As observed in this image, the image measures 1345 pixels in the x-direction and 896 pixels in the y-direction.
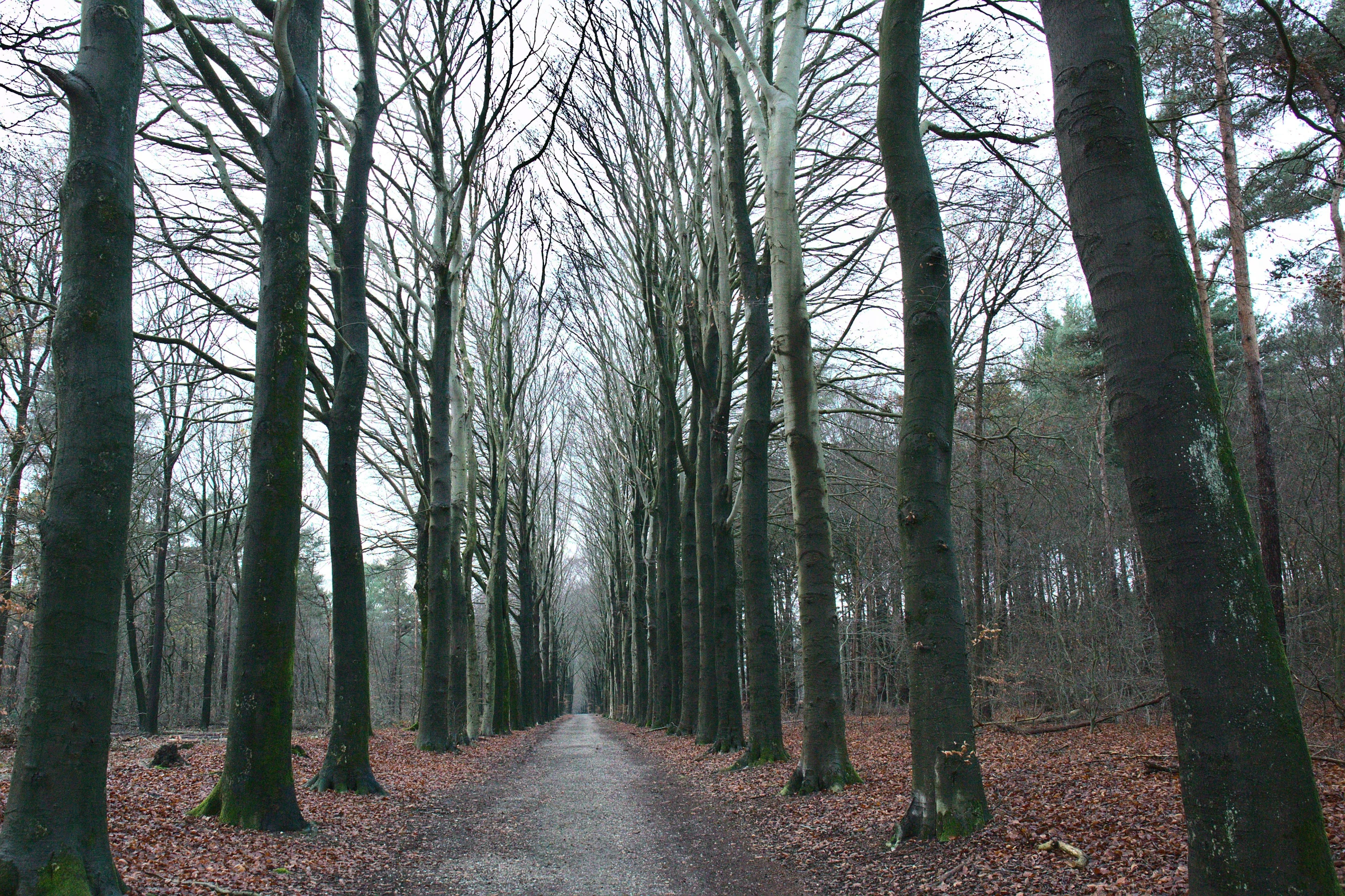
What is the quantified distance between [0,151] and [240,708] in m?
6.44

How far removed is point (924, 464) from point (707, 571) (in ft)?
31.5

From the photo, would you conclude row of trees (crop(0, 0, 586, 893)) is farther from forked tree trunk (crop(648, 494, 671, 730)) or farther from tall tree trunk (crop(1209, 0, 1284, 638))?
tall tree trunk (crop(1209, 0, 1284, 638))

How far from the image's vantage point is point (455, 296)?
16.7 metres

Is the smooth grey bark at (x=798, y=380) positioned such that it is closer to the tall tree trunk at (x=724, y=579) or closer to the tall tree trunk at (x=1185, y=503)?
the tall tree trunk at (x=724, y=579)

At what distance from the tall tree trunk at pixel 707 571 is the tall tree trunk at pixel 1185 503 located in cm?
1117

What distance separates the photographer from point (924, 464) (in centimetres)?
606

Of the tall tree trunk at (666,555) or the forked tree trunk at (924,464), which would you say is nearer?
the forked tree trunk at (924,464)

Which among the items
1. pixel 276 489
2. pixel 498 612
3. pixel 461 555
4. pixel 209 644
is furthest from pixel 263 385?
pixel 209 644

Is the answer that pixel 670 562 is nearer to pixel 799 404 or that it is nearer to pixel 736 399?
pixel 736 399

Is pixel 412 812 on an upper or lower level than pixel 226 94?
lower

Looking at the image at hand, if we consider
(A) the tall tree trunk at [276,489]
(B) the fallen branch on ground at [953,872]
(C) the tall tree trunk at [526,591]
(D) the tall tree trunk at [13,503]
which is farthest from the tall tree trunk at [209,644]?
(B) the fallen branch on ground at [953,872]

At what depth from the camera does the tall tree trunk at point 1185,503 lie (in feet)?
9.00

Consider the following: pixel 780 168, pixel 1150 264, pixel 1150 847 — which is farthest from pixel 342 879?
pixel 780 168

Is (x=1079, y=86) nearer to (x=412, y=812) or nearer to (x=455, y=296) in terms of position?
(x=412, y=812)
